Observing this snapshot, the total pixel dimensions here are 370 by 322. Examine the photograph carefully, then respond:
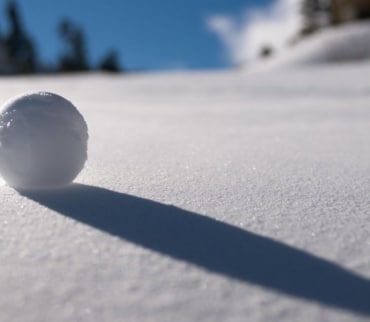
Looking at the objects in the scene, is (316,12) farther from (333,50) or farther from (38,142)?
(38,142)

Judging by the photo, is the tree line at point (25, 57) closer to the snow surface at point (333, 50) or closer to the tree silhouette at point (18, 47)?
the tree silhouette at point (18, 47)

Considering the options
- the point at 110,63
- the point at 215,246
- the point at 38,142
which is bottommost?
the point at 110,63

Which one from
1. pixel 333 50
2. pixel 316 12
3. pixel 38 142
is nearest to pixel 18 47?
pixel 316 12

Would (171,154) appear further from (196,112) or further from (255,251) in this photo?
(196,112)

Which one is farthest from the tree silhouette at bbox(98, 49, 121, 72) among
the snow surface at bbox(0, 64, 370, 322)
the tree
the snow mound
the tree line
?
the snow surface at bbox(0, 64, 370, 322)

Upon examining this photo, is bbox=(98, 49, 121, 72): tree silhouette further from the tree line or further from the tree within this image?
the tree

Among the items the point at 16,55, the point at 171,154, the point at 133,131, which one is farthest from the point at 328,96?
the point at 16,55
